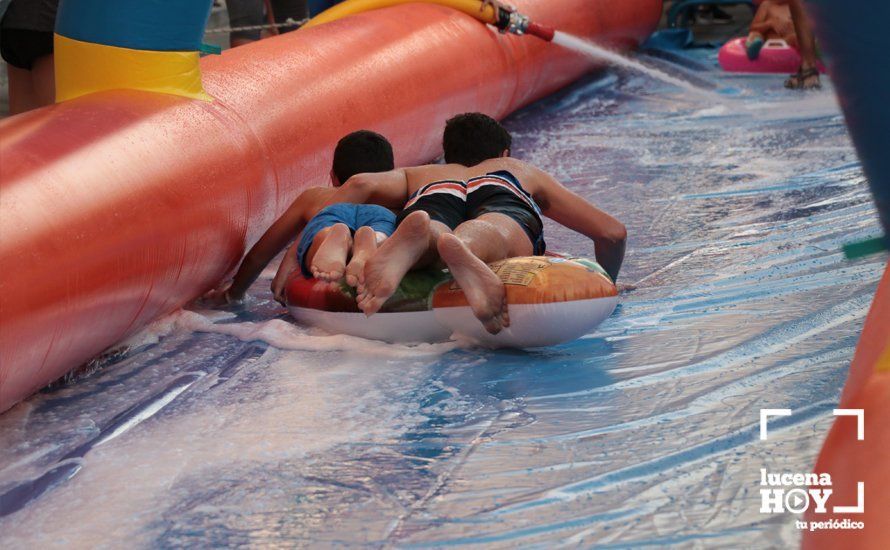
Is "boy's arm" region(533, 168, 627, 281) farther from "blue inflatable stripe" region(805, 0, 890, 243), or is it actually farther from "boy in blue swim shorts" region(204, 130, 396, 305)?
"blue inflatable stripe" region(805, 0, 890, 243)

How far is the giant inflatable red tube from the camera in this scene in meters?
2.39

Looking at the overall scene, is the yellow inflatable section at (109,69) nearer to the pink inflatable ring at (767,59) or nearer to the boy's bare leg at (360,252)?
the boy's bare leg at (360,252)

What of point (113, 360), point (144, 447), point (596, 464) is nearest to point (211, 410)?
point (144, 447)

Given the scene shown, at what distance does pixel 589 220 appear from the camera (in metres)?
3.11

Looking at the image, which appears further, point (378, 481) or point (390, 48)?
point (390, 48)

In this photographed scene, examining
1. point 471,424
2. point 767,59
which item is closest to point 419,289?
point 471,424

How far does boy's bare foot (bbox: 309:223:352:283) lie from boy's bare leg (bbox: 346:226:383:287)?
0.07 feet

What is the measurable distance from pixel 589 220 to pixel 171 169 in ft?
3.61

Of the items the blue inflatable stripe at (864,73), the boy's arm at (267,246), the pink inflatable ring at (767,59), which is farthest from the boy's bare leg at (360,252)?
the pink inflatable ring at (767,59)

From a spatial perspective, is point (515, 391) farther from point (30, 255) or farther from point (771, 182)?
point (771, 182)

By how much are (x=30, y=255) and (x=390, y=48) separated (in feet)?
7.42

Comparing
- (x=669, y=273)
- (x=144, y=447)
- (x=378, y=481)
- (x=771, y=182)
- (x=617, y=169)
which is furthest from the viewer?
(x=617, y=169)

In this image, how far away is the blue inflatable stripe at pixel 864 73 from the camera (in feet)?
6.87

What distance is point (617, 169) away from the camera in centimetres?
454
